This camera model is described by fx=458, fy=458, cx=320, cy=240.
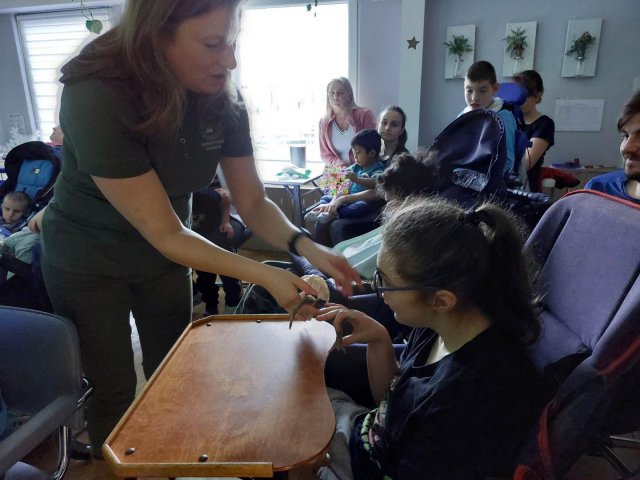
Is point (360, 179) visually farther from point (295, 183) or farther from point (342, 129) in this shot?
point (342, 129)

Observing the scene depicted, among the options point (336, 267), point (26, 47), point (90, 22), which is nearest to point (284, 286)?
point (336, 267)

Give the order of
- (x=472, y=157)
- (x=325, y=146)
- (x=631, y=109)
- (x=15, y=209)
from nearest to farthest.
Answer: (x=631, y=109)
(x=472, y=157)
(x=15, y=209)
(x=325, y=146)

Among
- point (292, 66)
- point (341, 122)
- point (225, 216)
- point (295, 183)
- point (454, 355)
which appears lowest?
point (225, 216)

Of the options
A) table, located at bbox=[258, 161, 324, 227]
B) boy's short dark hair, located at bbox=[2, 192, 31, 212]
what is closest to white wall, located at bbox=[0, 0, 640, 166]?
table, located at bbox=[258, 161, 324, 227]

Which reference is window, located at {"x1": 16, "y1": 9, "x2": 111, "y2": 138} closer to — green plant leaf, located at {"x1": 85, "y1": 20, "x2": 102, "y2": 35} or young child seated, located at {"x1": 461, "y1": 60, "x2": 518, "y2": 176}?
green plant leaf, located at {"x1": 85, "y1": 20, "x2": 102, "y2": 35}

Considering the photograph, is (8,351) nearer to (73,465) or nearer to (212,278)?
(73,465)

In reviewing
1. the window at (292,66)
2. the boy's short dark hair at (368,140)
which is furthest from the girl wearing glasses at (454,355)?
the window at (292,66)

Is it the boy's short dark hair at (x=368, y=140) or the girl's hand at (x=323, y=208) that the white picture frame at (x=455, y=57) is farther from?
the girl's hand at (x=323, y=208)

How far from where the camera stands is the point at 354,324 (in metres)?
1.10

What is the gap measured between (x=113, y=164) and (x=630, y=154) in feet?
5.15

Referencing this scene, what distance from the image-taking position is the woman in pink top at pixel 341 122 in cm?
359

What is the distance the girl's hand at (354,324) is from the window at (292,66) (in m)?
3.10

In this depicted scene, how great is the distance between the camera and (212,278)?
268cm

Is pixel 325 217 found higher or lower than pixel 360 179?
lower
